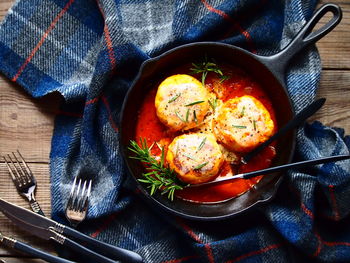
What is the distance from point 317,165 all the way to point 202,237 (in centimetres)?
67

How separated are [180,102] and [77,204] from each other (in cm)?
75

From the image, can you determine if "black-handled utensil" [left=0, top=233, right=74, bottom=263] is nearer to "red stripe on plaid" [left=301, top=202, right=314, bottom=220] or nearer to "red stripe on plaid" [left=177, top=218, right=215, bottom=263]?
"red stripe on plaid" [left=177, top=218, right=215, bottom=263]

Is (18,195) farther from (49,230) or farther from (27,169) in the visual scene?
(49,230)

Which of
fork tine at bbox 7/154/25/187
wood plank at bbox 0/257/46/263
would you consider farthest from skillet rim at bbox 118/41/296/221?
wood plank at bbox 0/257/46/263

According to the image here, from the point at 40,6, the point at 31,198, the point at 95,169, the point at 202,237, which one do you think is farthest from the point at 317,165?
the point at 40,6

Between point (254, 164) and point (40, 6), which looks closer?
point (254, 164)

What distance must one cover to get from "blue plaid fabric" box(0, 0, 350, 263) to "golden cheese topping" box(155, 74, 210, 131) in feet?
0.79

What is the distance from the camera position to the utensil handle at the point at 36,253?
2.32 metres

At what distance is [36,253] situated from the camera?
2.34 meters

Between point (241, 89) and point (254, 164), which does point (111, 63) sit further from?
point (254, 164)

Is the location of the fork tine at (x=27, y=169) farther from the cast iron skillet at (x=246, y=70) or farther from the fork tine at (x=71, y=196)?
the cast iron skillet at (x=246, y=70)

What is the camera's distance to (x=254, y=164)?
7.46 ft

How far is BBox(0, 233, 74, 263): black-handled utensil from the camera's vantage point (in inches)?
91.4

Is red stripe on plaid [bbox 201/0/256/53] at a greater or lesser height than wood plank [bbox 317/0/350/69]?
greater
